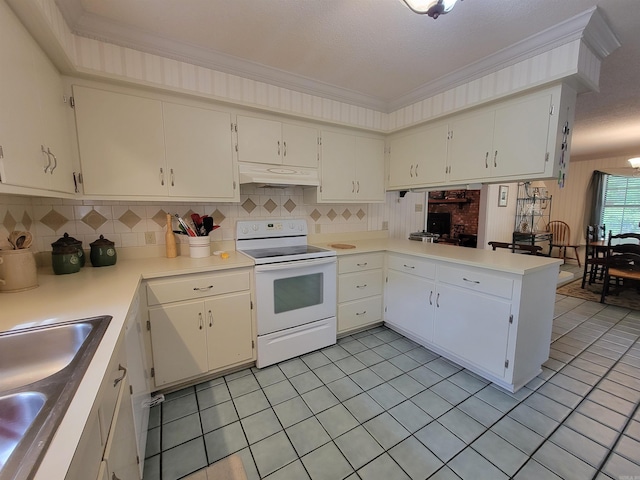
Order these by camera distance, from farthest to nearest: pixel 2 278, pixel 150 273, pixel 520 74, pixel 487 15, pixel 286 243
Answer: pixel 286 243, pixel 520 74, pixel 150 273, pixel 487 15, pixel 2 278

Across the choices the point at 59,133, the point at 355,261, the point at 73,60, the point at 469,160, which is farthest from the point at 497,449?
the point at 73,60

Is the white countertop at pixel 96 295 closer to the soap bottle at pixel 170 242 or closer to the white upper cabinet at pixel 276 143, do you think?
the soap bottle at pixel 170 242

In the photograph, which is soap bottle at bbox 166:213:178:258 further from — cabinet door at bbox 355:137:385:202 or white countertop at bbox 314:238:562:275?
cabinet door at bbox 355:137:385:202

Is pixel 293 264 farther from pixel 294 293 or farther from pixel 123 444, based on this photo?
pixel 123 444

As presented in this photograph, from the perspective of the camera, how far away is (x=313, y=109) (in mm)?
2510

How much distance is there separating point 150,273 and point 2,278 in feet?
2.03

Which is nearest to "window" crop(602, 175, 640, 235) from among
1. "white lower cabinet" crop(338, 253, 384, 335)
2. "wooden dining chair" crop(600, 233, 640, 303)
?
"wooden dining chair" crop(600, 233, 640, 303)

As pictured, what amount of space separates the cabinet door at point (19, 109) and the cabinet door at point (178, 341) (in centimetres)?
96

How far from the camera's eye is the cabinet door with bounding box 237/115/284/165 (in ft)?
7.32

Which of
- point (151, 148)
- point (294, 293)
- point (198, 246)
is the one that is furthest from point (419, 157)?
point (151, 148)

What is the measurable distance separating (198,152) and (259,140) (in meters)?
0.50

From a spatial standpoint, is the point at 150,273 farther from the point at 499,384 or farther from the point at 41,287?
the point at 499,384

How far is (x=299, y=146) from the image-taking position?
2.50m

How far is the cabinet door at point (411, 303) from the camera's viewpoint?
2.38 m
